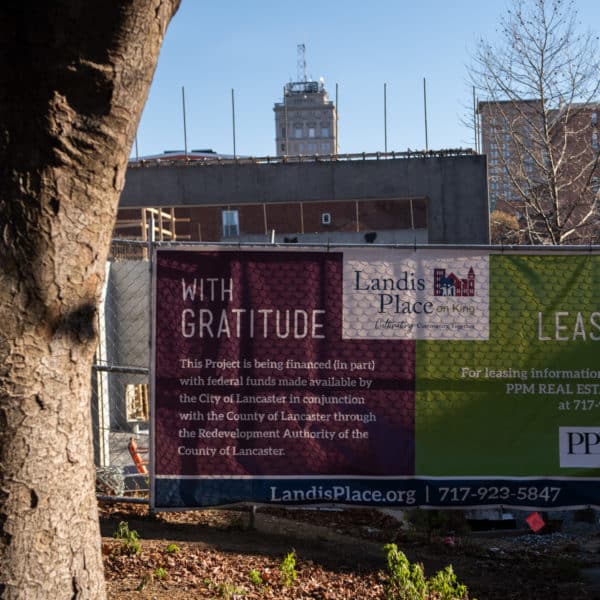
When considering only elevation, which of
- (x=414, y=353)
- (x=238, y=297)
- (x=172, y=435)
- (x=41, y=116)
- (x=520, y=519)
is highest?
(x=41, y=116)

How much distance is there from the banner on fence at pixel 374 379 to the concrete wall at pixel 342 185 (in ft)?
115

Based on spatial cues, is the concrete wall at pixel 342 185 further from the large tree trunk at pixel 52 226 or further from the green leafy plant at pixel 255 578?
the large tree trunk at pixel 52 226

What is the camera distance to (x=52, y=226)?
335 cm

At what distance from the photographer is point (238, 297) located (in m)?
6.27

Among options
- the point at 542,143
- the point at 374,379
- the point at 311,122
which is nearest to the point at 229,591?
the point at 374,379

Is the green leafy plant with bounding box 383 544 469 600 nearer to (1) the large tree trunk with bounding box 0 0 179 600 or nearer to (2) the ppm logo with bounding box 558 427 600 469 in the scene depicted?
(2) the ppm logo with bounding box 558 427 600 469

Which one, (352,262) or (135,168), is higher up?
(135,168)

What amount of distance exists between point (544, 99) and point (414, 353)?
55.1 ft

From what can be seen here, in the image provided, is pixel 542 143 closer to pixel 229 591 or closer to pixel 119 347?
pixel 119 347

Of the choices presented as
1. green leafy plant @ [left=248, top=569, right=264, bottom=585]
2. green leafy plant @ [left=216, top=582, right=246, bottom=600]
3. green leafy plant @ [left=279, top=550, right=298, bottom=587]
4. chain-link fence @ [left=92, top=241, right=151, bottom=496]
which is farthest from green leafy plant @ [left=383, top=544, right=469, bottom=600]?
chain-link fence @ [left=92, top=241, right=151, bottom=496]

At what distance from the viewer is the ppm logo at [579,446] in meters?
6.26

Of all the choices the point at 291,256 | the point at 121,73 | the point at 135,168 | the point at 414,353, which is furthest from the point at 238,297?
the point at 135,168

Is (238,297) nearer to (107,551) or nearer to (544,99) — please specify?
(107,551)

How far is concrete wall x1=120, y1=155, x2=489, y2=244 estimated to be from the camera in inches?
1635
